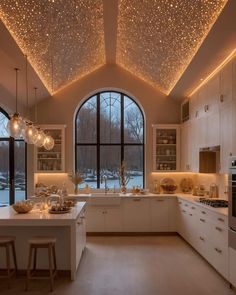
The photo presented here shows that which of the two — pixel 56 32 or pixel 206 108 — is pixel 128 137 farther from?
pixel 56 32

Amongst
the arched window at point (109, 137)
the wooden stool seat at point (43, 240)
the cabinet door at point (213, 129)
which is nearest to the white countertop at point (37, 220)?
the wooden stool seat at point (43, 240)

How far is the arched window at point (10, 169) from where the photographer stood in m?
7.29

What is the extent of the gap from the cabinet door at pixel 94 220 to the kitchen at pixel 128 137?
0.02 metres

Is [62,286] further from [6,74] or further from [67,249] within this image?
[6,74]

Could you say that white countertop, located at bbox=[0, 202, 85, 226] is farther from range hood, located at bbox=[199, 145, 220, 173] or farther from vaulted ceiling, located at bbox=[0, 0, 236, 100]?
range hood, located at bbox=[199, 145, 220, 173]

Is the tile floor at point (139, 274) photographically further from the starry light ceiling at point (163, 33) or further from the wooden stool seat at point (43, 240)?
the starry light ceiling at point (163, 33)

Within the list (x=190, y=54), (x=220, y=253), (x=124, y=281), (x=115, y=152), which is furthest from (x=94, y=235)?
(x=190, y=54)

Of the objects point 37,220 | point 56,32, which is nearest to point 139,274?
point 37,220

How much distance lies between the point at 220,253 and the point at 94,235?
3267mm

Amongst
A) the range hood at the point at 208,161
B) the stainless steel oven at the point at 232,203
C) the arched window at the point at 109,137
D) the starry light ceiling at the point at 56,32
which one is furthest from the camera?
the arched window at the point at 109,137

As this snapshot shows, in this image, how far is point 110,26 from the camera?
17.8ft

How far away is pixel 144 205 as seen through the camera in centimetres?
699

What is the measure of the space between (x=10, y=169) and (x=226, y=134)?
193 inches

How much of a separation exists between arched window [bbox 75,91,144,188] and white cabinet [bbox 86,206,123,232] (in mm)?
1012
